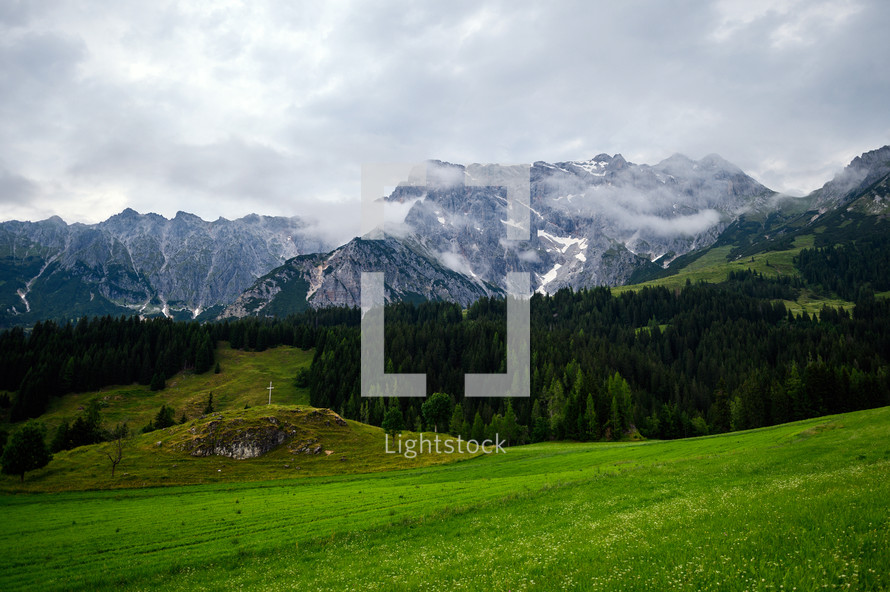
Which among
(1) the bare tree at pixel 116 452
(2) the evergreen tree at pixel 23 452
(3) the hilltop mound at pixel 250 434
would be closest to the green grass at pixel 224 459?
(3) the hilltop mound at pixel 250 434

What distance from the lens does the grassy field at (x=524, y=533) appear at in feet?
37.3

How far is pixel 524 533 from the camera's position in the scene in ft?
68.8

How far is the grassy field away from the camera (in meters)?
11.4

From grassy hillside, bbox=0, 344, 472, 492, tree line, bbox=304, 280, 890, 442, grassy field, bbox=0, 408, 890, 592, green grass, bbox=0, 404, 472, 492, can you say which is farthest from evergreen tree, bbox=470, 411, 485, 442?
grassy field, bbox=0, 408, 890, 592

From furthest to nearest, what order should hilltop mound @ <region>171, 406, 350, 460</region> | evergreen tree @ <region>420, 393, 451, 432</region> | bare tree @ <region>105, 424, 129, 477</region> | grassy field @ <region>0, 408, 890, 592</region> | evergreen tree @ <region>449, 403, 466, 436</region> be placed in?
evergreen tree @ <region>449, 403, 466, 436</region> < evergreen tree @ <region>420, 393, 451, 432</region> < hilltop mound @ <region>171, 406, 350, 460</region> < bare tree @ <region>105, 424, 129, 477</region> < grassy field @ <region>0, 408, 890, 592</region>

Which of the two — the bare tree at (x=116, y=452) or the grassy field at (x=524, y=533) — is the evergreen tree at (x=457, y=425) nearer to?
the grassy field at (x=524, y=533)

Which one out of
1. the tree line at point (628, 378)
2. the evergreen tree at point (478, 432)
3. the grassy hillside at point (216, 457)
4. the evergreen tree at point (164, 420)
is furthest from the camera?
the evergreen tree at point (478, 432)

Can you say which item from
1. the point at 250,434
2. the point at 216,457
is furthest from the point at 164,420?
the point at 250,434

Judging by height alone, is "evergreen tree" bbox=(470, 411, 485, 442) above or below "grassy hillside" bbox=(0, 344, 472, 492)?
below

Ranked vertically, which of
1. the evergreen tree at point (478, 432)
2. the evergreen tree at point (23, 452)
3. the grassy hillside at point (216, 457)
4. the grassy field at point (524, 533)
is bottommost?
the evergreen tree at point (478, 432)

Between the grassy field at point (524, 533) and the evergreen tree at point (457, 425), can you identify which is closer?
the grassy field at point (524, 533)

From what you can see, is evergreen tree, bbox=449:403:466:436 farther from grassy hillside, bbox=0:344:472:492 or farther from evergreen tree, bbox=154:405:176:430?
evergreen tree, bbox=154:405:176:430

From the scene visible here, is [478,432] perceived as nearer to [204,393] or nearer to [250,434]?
[250,434]

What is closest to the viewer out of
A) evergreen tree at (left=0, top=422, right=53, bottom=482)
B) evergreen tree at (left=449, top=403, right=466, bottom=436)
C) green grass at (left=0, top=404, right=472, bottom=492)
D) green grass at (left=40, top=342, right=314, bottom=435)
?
evergreen tree at (left=0, top=422, right=53, bottom=482)
